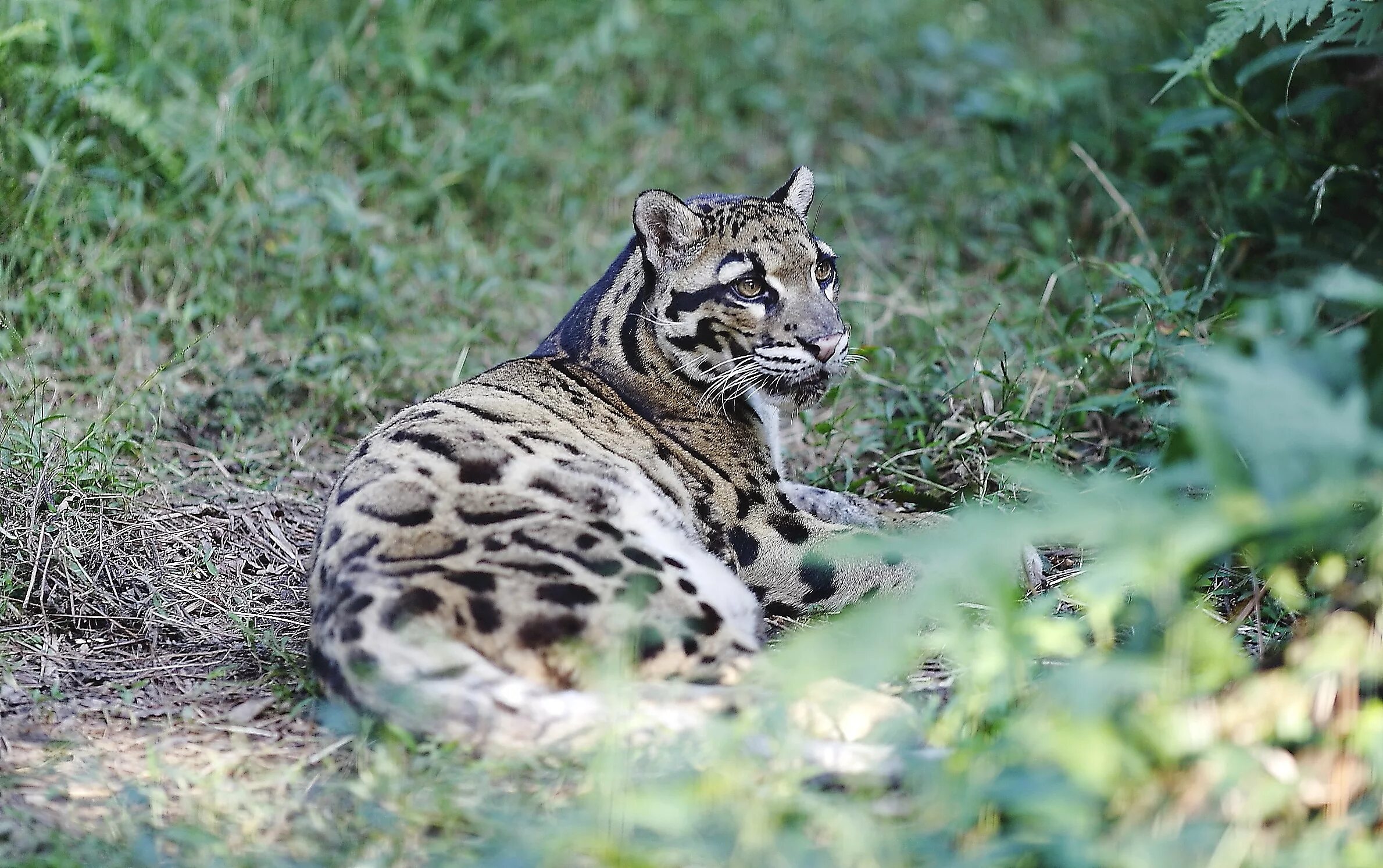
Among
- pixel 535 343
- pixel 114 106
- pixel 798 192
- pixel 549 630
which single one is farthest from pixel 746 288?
pixel 114 106

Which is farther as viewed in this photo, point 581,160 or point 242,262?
point 581,160

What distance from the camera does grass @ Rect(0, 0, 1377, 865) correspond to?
2668 mm

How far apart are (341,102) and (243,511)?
3.36 m

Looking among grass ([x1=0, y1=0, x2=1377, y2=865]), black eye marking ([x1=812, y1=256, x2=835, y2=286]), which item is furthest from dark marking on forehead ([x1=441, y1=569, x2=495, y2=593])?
black eye marking ([x1=812, y1=256, x2=835, y2=286])

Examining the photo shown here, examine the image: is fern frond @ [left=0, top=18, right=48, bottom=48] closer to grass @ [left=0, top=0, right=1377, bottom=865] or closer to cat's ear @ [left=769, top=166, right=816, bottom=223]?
grass @ [left=0, top=0, right=1377, bottom=865]

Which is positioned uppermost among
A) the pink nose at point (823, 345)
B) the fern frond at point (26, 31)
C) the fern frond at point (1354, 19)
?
the fern frond at point (26, 31)

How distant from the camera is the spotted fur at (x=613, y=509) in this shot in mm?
3420

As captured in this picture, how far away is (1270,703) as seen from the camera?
2.69 meters

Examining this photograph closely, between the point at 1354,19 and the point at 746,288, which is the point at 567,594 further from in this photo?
the point at 1354,19

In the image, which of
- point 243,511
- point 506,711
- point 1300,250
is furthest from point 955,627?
point 1300,250

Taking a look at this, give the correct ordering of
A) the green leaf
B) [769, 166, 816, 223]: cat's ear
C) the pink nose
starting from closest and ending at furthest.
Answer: the pink nose, [769, 166, 816, 223]: cat's ear, the green leaf

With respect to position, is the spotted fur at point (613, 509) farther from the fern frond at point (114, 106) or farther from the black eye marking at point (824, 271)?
the fern frond at point (114, 106)

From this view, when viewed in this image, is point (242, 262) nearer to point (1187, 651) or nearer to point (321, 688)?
point (321, 688)

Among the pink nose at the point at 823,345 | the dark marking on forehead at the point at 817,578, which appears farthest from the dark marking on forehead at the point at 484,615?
the pink nose at the point at 823,345
